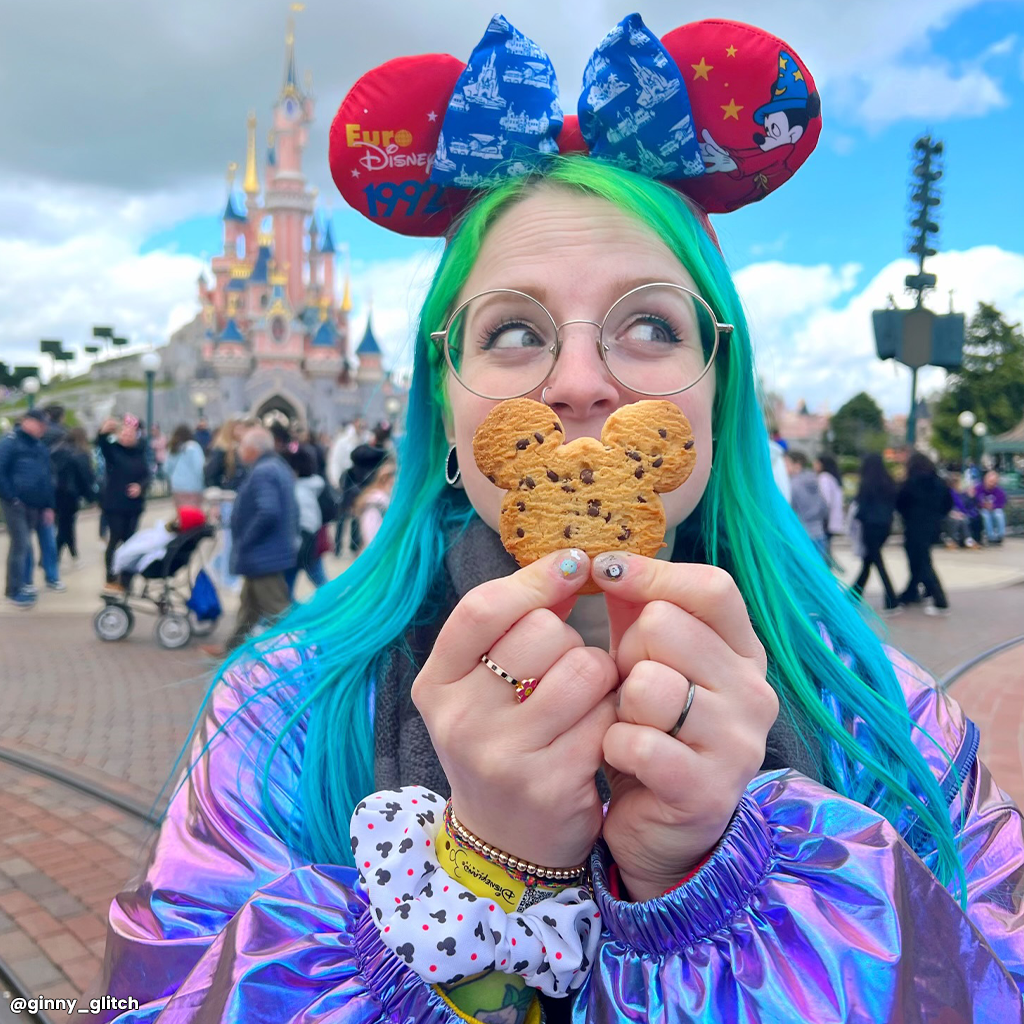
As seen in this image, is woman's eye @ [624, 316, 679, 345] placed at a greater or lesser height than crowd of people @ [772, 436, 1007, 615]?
greater

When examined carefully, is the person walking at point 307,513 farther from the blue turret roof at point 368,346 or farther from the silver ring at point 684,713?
the blue turret roof at point 368,346

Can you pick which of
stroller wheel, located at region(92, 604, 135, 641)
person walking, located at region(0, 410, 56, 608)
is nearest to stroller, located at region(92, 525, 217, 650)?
stroller wheel, located at region(92, 604, 135, 641)

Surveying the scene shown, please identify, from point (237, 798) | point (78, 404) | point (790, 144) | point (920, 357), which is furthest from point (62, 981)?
point (78, 404)

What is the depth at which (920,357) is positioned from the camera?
28.8ft

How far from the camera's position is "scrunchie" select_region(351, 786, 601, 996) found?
943 mm

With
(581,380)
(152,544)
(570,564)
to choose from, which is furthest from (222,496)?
(570,564)

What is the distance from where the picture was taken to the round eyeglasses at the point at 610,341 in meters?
1.26

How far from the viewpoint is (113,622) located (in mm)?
7902

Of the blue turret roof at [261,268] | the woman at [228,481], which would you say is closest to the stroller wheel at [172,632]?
the woman at [228,481]

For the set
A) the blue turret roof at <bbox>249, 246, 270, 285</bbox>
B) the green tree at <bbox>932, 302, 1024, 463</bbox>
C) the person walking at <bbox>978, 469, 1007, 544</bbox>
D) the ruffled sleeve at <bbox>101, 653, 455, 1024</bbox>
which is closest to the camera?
the ruffled sleeve at <bbox>101, 653, 455, 1024</bbox>

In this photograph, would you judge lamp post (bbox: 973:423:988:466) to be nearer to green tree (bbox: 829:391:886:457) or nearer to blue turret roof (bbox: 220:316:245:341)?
green tree (bbox: 829:391:886:457)

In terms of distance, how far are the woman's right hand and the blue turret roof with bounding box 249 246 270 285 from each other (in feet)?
214

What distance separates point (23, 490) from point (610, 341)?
9658mm

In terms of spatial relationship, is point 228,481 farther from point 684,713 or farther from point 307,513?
point 684,713
